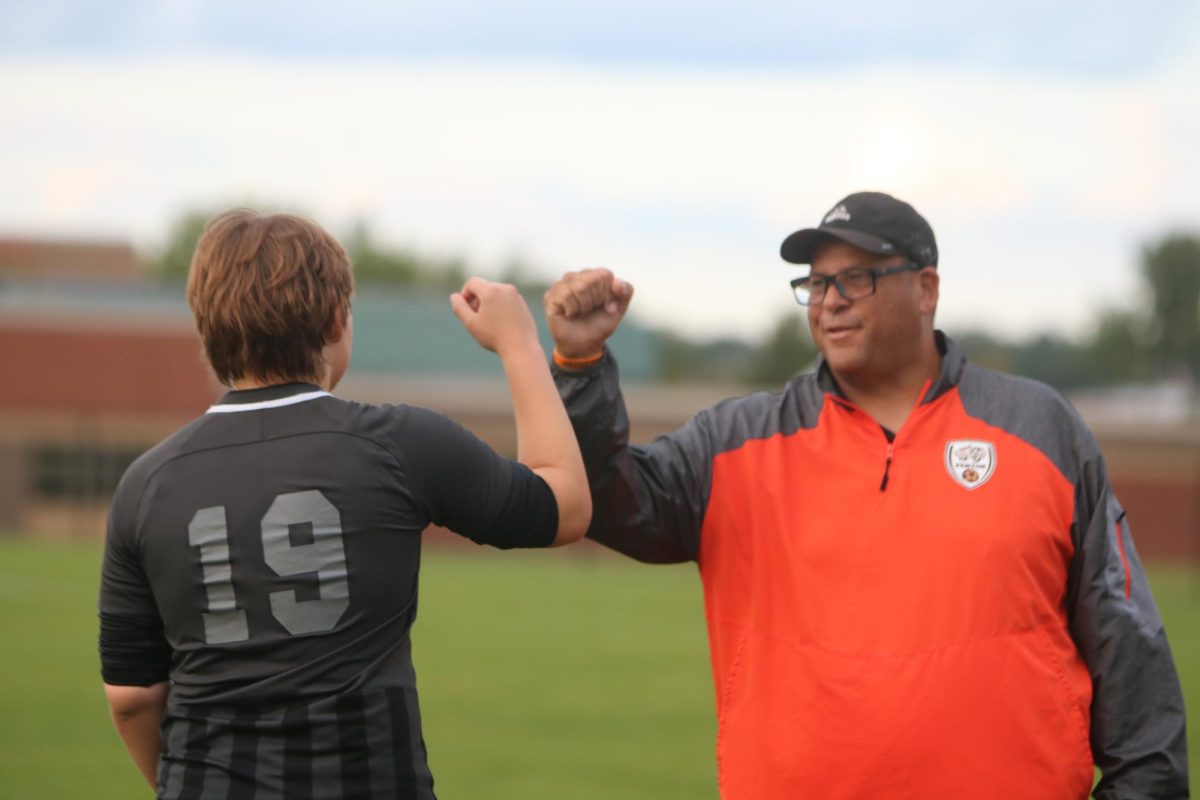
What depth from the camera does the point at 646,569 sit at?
1352 inches

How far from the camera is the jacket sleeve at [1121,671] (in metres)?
3.28

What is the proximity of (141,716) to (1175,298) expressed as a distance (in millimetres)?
78322

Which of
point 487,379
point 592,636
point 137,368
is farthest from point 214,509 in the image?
point 487,379

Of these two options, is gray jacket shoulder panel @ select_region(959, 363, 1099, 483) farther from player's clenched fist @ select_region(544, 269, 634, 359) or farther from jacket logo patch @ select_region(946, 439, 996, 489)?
player's clenched fist @ select_region(544, 269, 634, 359)

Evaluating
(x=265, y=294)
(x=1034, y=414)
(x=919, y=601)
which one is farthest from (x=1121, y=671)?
(x=265, y=294)

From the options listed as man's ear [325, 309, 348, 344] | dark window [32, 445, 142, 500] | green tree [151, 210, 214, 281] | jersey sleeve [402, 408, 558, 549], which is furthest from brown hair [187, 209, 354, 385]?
green tree [151, 210, 214, 281]

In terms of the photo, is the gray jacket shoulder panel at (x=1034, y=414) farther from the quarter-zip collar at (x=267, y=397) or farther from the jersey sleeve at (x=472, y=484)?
the quarter-zip collar at (x=267, y=397)

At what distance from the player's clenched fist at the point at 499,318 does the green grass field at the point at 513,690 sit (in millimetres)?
6852

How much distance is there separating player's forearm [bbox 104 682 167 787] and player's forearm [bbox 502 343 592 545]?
2.46ft

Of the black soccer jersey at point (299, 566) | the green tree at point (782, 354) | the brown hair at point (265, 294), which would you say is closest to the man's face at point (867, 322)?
the black soccer jersey at point (299, 566)

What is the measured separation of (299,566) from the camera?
2354mm

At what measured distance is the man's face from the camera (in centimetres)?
360

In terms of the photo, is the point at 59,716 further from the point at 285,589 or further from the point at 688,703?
the point at 285,589

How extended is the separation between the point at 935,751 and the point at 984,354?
60955 millimetres
